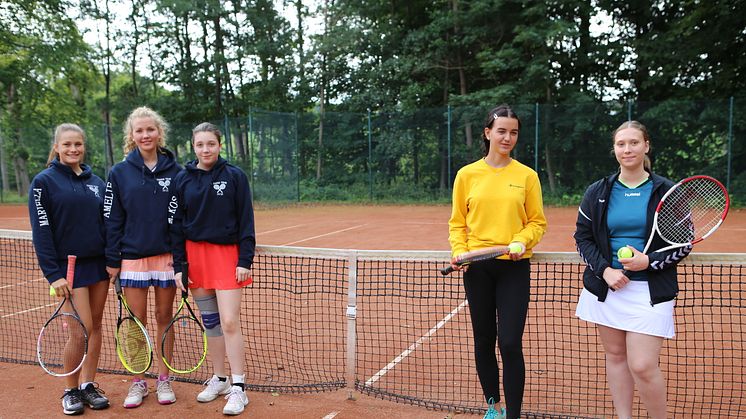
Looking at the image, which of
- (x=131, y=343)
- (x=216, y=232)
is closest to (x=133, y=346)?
(x=131, y=343)

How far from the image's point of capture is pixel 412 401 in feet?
12.4

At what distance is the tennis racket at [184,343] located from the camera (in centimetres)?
367

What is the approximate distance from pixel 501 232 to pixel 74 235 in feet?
8.85

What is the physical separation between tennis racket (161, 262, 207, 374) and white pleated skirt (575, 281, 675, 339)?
8.13 ft

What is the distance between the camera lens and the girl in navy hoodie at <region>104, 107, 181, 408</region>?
140 inches

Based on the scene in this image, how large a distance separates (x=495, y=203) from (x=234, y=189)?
1657 mm

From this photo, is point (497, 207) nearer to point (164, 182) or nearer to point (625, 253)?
point (625, 253)

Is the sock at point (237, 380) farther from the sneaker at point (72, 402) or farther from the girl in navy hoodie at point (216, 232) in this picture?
the sneaker at point (72, 402)

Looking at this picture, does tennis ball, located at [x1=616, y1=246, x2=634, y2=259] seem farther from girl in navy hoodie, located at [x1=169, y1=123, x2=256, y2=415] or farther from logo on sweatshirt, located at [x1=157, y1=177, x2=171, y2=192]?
logo on sweatshirt, located at [x1=157, y1=177, x2=171, y2=192]

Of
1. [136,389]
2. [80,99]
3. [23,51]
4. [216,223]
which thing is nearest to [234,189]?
[216,223]

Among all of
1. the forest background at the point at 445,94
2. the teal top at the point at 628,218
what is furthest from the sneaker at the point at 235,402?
the forest background at the point at 445,94

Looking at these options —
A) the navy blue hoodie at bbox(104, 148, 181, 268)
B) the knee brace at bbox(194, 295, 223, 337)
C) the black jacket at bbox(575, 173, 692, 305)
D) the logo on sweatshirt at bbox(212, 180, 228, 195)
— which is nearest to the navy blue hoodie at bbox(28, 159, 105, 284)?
the navy blue hoodie at bbox(104, 148, 181, 268)

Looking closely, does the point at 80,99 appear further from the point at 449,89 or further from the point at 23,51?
the point at 449,89

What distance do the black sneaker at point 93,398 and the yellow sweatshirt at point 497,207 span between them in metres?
2.56
